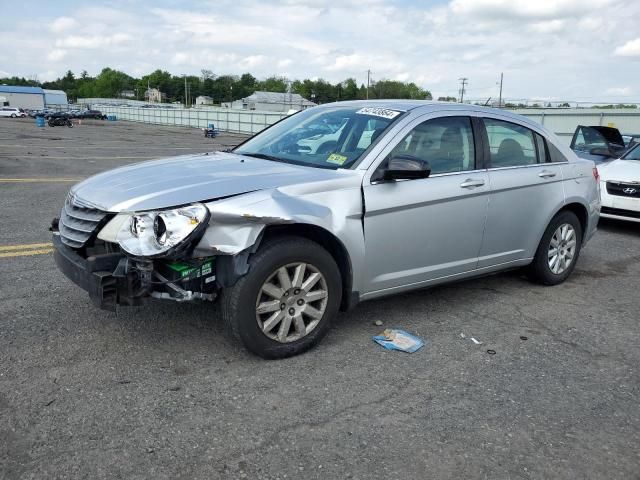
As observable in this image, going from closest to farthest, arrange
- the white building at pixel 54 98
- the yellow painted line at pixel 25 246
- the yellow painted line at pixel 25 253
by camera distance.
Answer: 1. the yellow painted line at pixel 25 253
2. the yellow painted line at pixel 25 246
3. the white building at pixel 54 98

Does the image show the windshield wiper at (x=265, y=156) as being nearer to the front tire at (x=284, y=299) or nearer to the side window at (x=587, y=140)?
the front tire at (x=284, y=299)

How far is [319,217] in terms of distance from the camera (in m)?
3.50

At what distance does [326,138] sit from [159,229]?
5.40 feet

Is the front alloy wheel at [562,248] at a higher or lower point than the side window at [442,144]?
lower

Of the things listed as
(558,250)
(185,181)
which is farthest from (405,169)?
(558,250)

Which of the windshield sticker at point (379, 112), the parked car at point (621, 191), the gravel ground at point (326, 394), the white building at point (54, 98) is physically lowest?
the gravel ground at point (326, 394)

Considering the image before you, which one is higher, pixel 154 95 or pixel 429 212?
pixel 154 95

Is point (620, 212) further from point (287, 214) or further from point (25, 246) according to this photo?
point (25, 246)

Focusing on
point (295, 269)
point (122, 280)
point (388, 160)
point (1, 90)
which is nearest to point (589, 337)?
point (388, 160)

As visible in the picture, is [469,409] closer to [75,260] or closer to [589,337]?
[589,337]

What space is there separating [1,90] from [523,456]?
411ft

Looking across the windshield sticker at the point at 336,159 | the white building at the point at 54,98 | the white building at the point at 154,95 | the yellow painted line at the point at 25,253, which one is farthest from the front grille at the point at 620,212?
the white building at the point at 154,95

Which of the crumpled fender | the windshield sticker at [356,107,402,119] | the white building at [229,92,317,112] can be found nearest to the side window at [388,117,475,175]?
the windshield sticker at [356,107,402,119]

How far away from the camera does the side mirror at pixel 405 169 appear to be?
3740mm
